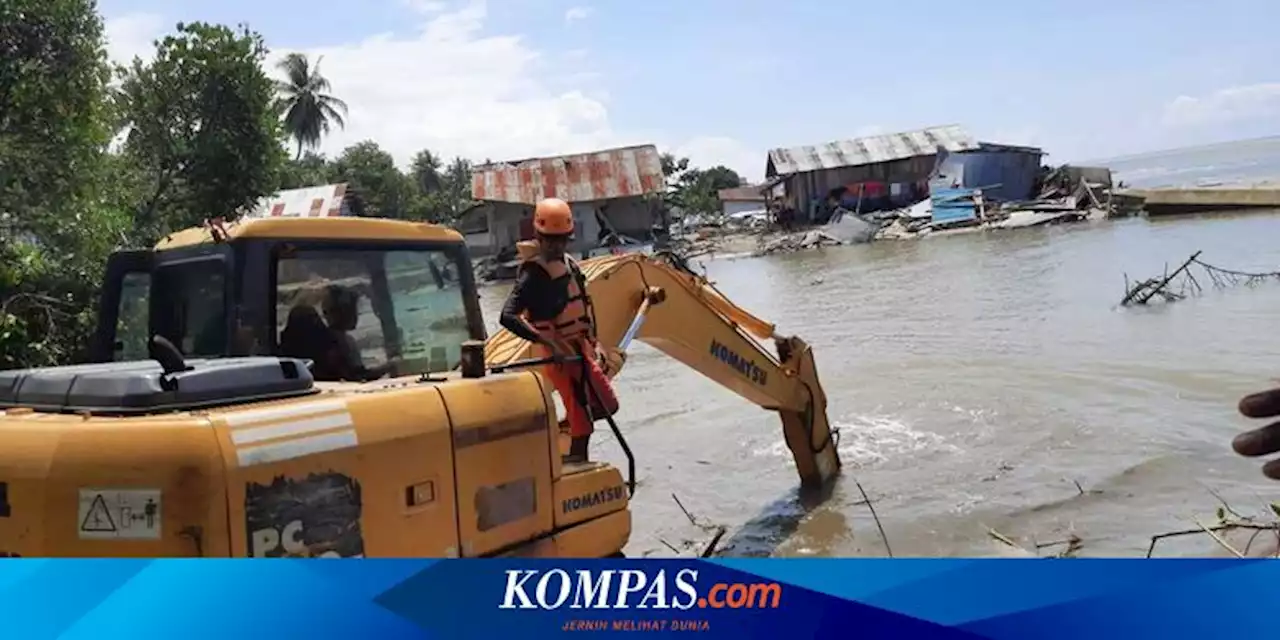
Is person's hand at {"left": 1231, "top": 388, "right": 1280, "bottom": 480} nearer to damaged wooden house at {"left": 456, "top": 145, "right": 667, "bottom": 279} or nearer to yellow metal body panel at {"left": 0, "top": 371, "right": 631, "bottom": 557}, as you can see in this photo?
yellow metal body panel at {"left": 0, "top": 371, "right": 631, "bottom": 557}

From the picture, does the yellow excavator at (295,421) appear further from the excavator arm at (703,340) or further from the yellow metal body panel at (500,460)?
the excavator arm at (703,340)

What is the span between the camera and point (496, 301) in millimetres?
31688

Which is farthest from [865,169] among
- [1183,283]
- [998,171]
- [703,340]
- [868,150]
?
[703,340]

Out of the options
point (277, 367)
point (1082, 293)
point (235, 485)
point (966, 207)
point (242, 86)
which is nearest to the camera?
point (235, 485)

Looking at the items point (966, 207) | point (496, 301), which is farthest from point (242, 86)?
point (966, 207)

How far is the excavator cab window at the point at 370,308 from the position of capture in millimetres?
4105

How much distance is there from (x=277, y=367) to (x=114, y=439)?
588mm

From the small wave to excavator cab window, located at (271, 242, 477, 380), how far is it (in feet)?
18.9

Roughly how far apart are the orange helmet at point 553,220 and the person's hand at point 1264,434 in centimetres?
284

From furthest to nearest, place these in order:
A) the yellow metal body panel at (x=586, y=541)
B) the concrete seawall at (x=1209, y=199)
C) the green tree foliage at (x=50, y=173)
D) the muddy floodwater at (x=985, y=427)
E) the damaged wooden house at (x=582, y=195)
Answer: the damaged wooden house at (x=582, y=195) → the concrete seawall at (x=1209, y=199) → the green tree foliage at (x=50, y=173) → the muddy floodwater at (x=985, y=427) → the yellow metal body panel at (x=586, y=541)

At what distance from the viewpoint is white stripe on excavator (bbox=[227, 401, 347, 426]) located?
10.1 feet

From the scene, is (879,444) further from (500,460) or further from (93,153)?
(93,153)

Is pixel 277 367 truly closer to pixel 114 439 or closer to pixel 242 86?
pixel 114 439

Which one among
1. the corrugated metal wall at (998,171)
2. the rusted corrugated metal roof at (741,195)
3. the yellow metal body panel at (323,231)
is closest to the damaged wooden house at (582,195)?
the corrugated metal wall at (998,171)
